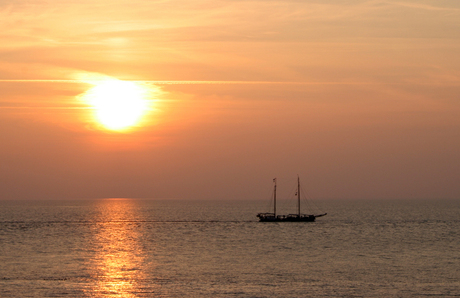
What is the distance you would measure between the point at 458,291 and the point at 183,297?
27229 mm

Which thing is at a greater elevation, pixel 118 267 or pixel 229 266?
pixel 229 266

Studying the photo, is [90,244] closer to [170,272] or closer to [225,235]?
[225,235]

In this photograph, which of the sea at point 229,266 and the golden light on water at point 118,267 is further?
the golden light on water at point 118,267

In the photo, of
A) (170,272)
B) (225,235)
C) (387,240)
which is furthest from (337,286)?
(225,235)

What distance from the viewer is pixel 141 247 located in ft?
345

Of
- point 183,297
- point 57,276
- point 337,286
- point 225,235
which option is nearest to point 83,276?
point 57,276

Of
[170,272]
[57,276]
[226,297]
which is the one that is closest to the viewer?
[226,297]

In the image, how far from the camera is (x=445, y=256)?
297ft

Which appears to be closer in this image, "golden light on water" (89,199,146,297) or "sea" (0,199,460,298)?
"sea" (0,199,460,298)

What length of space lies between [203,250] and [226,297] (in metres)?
41.5

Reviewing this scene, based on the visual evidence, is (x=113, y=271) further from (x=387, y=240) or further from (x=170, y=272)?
(x=387, y=240)

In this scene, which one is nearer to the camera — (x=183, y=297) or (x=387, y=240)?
(x=183, y=297)

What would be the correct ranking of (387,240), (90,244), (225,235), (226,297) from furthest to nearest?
1. (225,235)
2. (387,240)
3. (90,244)
4. (226,297)

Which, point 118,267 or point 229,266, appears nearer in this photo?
point 229,266
